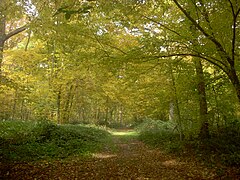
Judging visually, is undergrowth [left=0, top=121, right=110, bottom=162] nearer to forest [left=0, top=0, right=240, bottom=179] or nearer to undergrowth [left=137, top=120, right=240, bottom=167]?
forest [left=0, top=0, right=240, bottom=179]

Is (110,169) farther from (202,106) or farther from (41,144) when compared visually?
(202,106)

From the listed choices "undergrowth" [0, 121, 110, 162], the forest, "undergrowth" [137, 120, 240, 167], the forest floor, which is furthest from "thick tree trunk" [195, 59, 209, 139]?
"undergrowth" [0, 121, 110, 162]

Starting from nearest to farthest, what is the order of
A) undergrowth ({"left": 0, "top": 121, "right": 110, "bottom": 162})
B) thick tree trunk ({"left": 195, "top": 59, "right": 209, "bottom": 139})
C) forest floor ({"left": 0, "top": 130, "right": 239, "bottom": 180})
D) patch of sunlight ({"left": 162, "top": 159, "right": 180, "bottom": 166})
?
forest floor ({"left": 0, "top": 130, "right": 239, "bottom": 180})
undergrowth ({"left": 0, "top": 121, "right": 110, "bottom": 162})
patch of sunlight ({"left": 162, "top": 159, "right": 180, "bottom": 166})
thick tree trunk ({"left": 195, "top": 59, "right": 209, "bottom": 139})

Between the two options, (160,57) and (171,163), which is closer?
(160,57)

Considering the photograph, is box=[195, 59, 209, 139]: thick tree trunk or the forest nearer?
the forest

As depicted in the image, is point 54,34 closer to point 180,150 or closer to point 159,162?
point 159,162

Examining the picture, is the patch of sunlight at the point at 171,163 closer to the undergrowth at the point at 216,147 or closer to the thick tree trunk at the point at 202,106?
the undergrowth at the point at 216,147

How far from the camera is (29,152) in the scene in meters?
8.37

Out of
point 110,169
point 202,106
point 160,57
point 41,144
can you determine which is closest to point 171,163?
point 110,169

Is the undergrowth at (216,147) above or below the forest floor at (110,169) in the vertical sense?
above

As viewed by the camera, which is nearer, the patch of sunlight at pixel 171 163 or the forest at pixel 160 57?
the forest at pixel 160 57

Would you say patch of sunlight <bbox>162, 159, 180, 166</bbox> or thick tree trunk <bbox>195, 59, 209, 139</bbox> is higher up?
thick tree trunk <bbox>195, 59, 209, 139</bbox>

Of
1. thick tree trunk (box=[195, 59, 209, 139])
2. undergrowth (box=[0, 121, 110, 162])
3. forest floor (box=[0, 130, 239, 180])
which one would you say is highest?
thick tree trunk (box=[195, 59, 209, 139])

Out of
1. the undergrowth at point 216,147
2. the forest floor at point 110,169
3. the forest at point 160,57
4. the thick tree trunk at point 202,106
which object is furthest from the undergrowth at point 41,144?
the thick tree trunk at point 202,106
